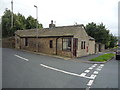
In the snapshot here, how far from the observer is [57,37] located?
16.4 m

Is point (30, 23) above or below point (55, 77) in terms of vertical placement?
above

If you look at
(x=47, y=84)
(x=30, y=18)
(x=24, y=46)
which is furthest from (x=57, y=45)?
(x=30, y=18)

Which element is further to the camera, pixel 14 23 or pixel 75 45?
pixel 14 23

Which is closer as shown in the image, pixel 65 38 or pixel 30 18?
pixel 65 38

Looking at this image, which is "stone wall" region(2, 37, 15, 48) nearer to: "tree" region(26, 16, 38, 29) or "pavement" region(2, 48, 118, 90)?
"tree" region(26, 16, 38, 29)

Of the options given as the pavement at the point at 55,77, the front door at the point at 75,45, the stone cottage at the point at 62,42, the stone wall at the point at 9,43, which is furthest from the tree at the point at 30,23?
the pavement at the point at 55,77

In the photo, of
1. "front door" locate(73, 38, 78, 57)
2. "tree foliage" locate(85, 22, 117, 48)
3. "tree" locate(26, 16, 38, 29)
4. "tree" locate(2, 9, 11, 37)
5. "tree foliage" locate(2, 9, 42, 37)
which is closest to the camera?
"front door" locate(73, 38, 78, 57)

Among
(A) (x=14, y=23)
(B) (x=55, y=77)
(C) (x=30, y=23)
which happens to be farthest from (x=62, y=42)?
(C) (x=30, y=23)

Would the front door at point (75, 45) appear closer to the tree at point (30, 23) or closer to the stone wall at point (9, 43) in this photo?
the stone wall at point (9, 43)

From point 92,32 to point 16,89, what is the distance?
27.5 meters

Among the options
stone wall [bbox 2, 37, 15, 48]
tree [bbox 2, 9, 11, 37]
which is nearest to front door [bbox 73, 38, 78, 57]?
stone wall [bbox 2, 37, 15, 48]

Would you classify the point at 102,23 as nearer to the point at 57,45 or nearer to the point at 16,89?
the point at 57,45

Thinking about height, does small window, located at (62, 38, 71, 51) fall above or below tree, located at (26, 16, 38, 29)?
below

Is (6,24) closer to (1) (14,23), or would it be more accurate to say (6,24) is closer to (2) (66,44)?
(1) (14,23)
